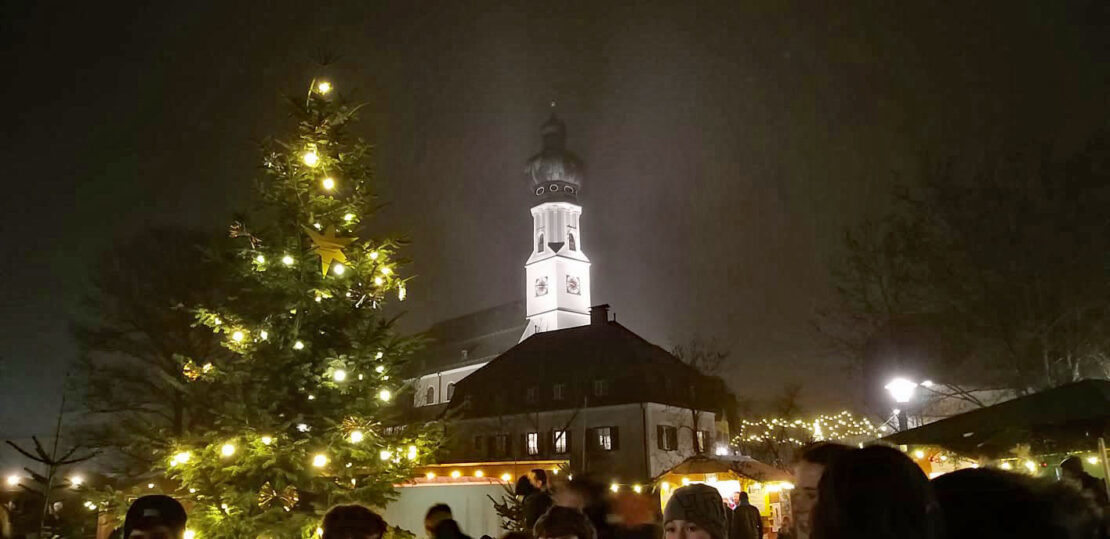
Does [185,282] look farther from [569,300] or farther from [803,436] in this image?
[569,300]

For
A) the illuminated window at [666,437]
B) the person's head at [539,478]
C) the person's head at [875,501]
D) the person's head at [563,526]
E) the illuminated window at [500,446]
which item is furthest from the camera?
the illuminated window at [500,446]

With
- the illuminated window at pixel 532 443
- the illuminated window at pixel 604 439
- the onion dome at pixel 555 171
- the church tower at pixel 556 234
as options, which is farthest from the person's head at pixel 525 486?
the onion dome at pixel 555 171

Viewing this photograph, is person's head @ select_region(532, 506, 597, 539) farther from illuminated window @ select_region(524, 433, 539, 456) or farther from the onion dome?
the onion dome

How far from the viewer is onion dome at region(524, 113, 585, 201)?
248 ft

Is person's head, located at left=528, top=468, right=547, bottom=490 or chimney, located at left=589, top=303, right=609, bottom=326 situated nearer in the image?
person's head, located at left=528, top=468, right=547, bottom=490

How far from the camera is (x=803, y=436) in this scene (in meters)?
44.6

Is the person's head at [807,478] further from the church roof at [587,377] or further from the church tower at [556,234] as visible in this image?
the church tower at [556,234]

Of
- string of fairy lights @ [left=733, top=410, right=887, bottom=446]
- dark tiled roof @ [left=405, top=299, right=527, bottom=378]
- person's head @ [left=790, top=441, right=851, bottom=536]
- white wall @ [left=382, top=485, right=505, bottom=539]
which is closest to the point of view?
person's head @ [left=790, top=441, right=851, bottom=536]

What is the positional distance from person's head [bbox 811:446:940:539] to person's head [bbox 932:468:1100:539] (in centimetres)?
15

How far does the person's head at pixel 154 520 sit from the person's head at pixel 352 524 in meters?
1.05

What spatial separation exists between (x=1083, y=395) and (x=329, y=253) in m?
9.53

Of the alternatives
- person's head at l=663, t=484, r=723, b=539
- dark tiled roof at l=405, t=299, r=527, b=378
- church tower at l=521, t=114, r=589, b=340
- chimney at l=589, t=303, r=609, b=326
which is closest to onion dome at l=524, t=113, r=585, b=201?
church tower at l=521, t=114, r=589, b=340

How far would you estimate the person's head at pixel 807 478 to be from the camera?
344 cm

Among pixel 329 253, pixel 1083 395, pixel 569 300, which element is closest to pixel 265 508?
pixel 329 253
